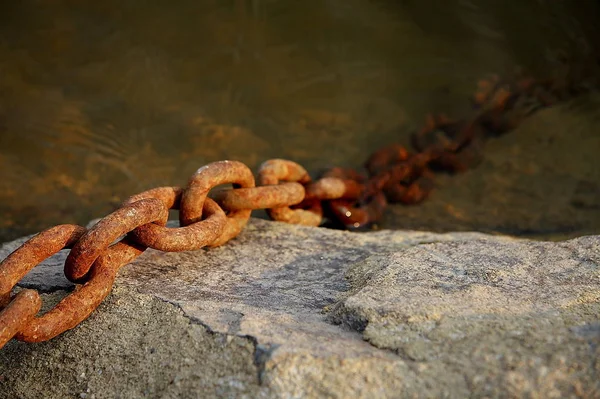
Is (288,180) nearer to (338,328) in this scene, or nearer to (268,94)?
(338,328)

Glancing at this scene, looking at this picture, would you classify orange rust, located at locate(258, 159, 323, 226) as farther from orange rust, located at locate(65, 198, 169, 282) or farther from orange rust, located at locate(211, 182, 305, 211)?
orange rust, located at locate(65, 198, 169, 282)

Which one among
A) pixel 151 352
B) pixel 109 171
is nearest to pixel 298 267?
pixel 151 352

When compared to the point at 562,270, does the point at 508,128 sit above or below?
above

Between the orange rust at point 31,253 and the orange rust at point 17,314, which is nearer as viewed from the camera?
the orange rust at point 17,314

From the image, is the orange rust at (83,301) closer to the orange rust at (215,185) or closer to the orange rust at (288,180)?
the orange rust at (215,185)

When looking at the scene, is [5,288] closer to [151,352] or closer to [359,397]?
[151,352]

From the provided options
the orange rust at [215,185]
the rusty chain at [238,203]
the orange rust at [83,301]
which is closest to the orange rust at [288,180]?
the rusty chain at [238,203]
